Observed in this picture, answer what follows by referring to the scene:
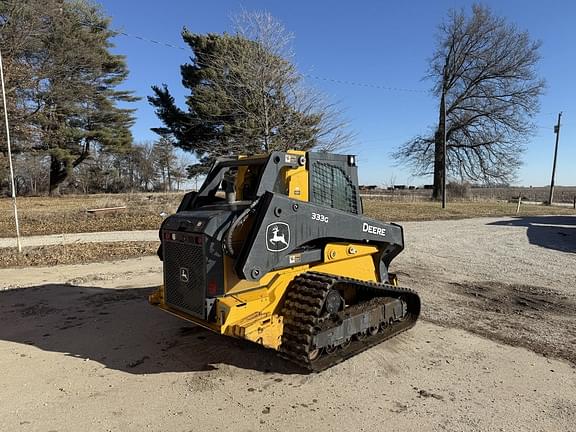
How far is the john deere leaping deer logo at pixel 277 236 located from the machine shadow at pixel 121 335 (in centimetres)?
126

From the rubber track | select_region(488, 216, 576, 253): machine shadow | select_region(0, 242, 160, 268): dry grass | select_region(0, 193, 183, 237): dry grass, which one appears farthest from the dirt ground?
select_region(0, 193, 183, 237): dry grass

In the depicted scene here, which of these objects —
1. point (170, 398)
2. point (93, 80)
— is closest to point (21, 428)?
point (170, 398)

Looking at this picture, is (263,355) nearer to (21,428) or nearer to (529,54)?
(21,428)

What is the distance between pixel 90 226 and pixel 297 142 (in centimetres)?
851

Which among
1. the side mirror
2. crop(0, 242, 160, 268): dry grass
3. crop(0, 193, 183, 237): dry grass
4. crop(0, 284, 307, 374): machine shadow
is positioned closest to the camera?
crop(0, 284, 307, 374): machine shadow

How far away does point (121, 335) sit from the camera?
16.6 ft

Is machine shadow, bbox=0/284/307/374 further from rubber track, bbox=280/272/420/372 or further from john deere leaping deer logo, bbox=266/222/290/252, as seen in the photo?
john deere leaping deer logo, bbox=266/222/290/252

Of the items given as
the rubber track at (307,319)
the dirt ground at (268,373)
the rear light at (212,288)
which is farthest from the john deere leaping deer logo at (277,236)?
the dirt ground at (268,373)

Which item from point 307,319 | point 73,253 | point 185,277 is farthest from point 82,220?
point 307,319

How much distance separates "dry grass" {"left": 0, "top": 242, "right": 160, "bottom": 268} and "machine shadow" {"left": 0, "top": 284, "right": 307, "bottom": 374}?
2.88 meters

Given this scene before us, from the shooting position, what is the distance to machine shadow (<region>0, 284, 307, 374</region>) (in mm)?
4316

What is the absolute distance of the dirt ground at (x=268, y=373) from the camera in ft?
10.9

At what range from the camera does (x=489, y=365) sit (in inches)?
169

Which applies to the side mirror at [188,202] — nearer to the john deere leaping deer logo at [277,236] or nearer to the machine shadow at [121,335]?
the machine shadow at [121,335]
